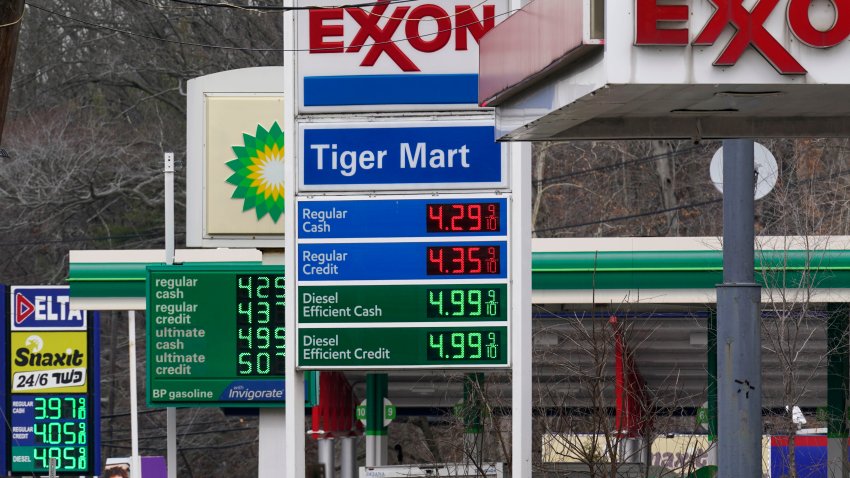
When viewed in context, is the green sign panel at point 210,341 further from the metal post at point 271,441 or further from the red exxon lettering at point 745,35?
the red exxon lettering at point 745,35

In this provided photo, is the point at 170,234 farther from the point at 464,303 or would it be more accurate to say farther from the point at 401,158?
the point at 464,303

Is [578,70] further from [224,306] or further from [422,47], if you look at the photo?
[224,306]

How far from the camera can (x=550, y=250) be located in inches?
838

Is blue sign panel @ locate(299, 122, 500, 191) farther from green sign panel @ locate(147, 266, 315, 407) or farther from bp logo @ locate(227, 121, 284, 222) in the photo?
bp logo @ locate(227, 121, 284, 222)

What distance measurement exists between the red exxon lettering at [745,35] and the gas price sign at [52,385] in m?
18.2

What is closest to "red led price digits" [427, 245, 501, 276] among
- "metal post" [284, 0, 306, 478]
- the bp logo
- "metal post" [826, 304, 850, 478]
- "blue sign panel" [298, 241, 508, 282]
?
"blue sign panel" [298, 241, 508, 282]

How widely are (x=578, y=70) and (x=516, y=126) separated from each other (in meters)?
1.25

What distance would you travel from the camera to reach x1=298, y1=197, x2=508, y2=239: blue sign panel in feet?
46.6

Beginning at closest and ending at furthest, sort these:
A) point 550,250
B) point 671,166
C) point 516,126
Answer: point 516,126 < point 550,250 < point 671,166

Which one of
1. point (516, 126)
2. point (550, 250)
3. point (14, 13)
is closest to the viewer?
point (516, 126)

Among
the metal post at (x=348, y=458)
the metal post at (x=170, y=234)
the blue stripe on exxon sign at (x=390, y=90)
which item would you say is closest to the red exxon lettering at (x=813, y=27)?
the blue stripe on exxon sign at (x=390, y=90)

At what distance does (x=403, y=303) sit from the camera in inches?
564

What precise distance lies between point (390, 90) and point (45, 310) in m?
12.5

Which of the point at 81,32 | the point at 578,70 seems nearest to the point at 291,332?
the point at 578,70
